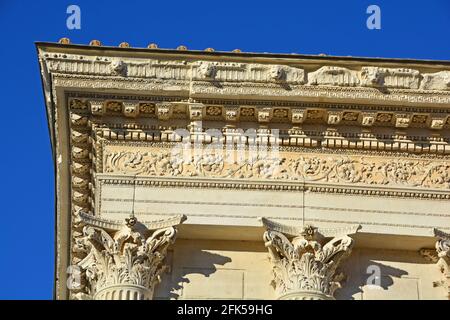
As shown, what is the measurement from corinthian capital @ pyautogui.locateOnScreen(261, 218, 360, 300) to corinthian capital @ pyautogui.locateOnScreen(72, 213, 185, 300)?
5.62ft

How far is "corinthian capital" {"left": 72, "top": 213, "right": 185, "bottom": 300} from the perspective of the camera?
2844 centimetres

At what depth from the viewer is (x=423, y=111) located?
30047 mm

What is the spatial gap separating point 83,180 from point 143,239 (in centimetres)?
236

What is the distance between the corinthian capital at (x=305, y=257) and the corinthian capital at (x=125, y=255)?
5.62 feet

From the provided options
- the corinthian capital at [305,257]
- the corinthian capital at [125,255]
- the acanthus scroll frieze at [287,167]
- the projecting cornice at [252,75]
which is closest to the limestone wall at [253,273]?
the corinthian capital at [305,257]

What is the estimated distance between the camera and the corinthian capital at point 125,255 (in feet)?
93.3

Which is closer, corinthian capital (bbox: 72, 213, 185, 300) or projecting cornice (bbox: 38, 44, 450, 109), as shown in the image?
corinthian capital (bbox: 72, 213, 185, 300)

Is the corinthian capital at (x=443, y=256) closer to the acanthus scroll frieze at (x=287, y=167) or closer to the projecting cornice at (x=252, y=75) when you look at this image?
the acanthus scroll frieze at (x=287, y=167)

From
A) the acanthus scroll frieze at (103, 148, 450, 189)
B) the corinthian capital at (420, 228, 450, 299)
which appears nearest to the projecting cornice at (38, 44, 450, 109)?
the acanthus scroll frieze at (103, 148, 450, 189)

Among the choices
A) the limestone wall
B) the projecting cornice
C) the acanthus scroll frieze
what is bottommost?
the limestone wall

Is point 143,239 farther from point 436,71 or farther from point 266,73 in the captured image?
point 436,71

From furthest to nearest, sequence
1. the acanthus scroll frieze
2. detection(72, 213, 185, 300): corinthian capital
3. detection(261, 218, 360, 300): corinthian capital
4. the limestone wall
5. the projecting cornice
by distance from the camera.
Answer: the projecting cornice → the acanthus scroll frieze → the limestone wall → detection(261, 218, 360, 300): corinthian capital → detection(72, 213, 185, 300): corinthian capital

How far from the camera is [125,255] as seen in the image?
93.9 ft

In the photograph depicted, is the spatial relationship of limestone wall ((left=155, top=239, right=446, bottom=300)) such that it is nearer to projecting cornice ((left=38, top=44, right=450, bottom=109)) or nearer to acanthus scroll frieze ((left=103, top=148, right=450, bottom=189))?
acanthus scroll frieze ((left=103, top=148, right=450, bottom=189))
